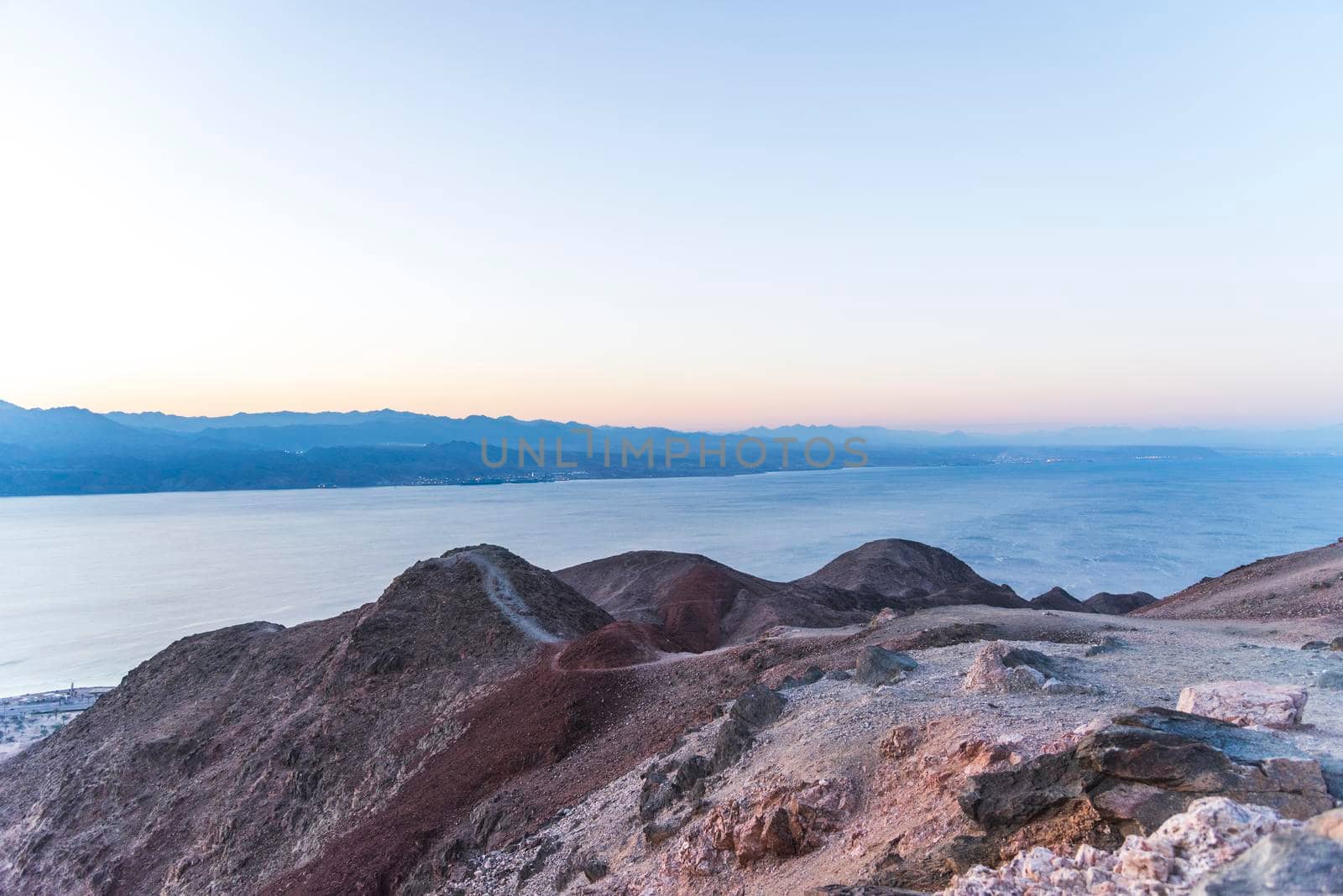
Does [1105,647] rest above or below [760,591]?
above

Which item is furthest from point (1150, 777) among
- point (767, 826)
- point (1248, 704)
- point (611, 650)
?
point (611, 650)

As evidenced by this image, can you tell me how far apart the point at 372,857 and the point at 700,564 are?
1607 inches

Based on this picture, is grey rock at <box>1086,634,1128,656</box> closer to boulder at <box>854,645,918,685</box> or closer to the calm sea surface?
boulder at <box>854,645,918,685</box>

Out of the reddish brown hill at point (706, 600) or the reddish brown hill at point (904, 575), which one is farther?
the reddish brown hill at point (904, 575)

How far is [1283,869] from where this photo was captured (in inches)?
195

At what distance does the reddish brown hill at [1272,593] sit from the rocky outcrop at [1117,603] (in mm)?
14458

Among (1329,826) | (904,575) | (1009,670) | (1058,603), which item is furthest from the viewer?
(904,575)

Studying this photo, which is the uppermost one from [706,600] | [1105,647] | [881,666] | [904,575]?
[881,666]

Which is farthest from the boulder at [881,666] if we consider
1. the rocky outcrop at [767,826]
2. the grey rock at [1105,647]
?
the rocky outcrop at [767,826]

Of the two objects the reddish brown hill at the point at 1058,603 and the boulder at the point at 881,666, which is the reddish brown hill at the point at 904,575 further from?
the boulder at the point at 881,666

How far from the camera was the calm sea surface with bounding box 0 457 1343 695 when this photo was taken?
63406 mm

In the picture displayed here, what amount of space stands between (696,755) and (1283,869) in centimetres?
949

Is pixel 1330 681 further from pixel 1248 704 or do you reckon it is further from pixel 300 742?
pixel 300 742

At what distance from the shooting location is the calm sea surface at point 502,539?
2496 inches
